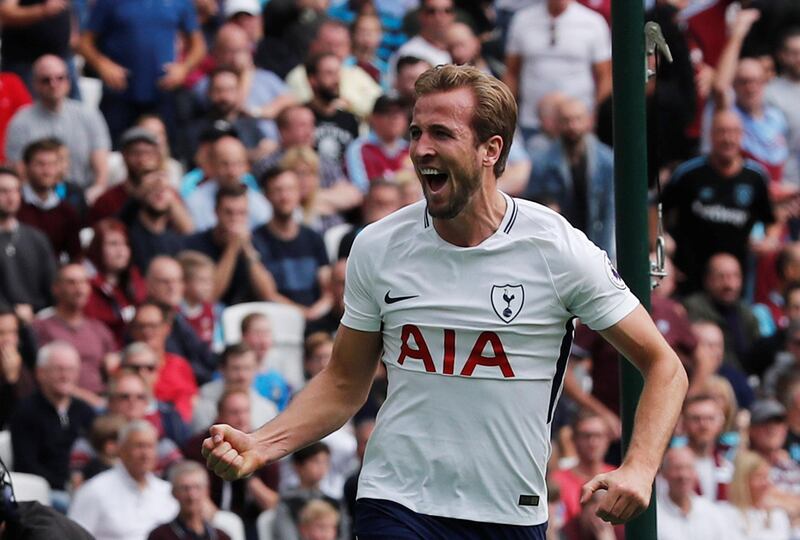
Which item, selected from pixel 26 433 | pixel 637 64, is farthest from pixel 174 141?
pixel 637 64

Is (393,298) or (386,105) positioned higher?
(393,298)

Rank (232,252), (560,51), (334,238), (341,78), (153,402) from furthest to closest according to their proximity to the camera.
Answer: (341,78) < (560,51) < (334,238) < (232,252) < (153,402)

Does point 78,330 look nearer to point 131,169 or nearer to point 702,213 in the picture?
point 131,169

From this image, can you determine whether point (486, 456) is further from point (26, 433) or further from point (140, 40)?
point (140, 40)

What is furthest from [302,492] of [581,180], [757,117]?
[757,117]

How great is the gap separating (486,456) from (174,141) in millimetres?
9419

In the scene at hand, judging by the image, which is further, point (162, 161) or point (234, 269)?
point (162, 161)

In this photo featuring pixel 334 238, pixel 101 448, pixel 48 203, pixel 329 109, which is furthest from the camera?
pixel 329 109

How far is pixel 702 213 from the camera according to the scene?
1466 cm

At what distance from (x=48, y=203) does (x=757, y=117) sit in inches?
254

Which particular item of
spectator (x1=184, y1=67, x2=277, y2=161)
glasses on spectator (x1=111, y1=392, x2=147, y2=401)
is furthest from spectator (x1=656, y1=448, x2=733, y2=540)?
spectator (x1=184, y1=67, x2=277, y2=161)

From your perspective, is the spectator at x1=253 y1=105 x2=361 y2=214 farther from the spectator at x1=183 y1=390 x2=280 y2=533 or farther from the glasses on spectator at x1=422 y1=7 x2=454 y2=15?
the spectator at x1=183 y1=390 x2=280 y2=533

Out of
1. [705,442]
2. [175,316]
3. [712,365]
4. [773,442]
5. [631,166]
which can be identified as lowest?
[773,442]

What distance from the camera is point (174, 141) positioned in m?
14.8
